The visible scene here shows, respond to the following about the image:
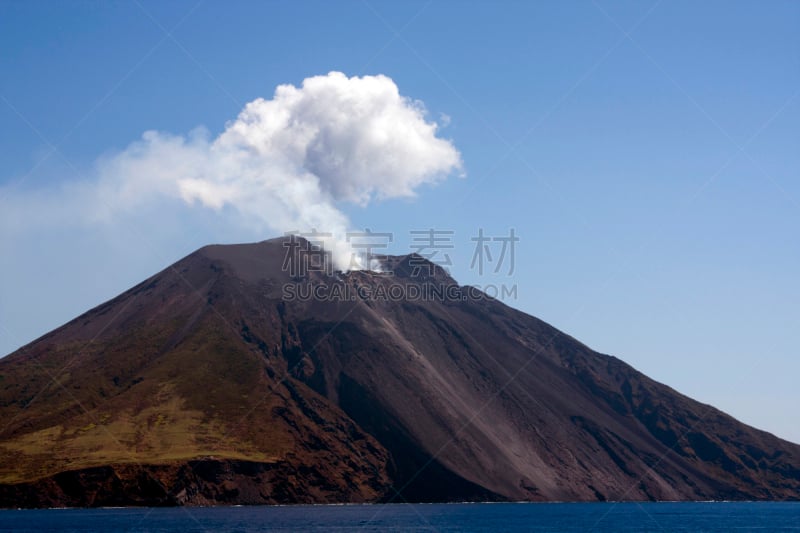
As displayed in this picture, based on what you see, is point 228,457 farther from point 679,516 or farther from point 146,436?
point 679,516

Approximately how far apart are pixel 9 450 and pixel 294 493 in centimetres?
6753

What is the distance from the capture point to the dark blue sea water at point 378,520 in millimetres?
126438

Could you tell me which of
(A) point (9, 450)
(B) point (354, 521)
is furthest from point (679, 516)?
(A) point (9, 450)

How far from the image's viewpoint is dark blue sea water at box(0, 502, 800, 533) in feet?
415

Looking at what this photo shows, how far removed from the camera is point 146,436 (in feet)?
649

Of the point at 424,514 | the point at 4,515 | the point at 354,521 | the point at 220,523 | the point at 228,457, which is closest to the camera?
the point at 220,523

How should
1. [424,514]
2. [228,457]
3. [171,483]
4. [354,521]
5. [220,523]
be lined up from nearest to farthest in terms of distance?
[220,523], [354,521], [424,514], [171,483], [228,457]

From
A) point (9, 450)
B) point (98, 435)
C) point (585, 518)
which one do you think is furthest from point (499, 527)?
point (9, 450)

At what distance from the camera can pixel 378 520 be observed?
145 m

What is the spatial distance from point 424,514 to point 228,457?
51.9 meters

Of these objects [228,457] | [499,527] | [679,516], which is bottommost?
[228,457]

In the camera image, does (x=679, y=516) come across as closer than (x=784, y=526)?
No

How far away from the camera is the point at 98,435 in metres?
197

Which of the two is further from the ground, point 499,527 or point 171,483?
point 499,527
